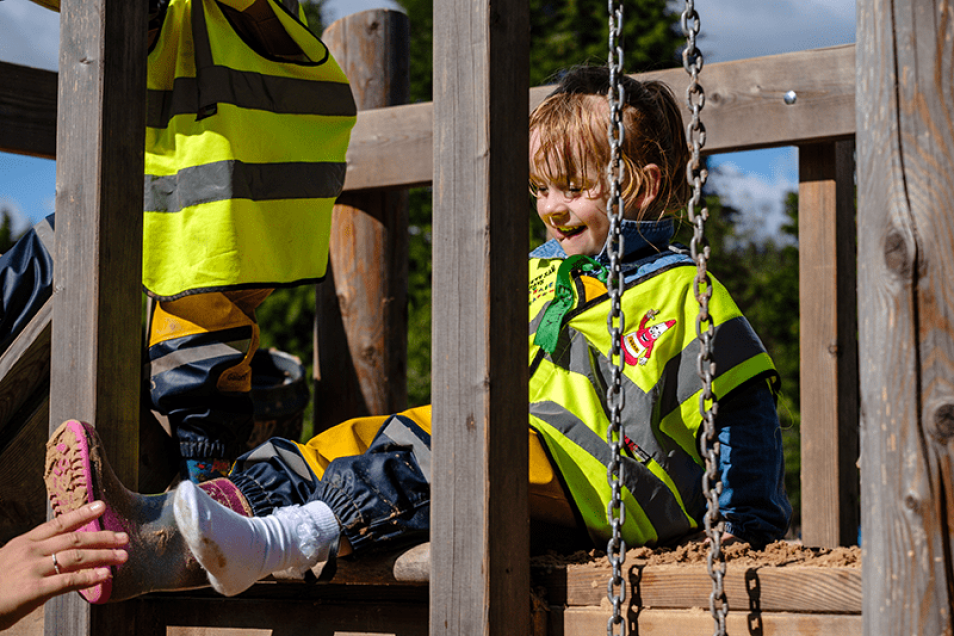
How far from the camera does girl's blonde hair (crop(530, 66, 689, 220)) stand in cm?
271

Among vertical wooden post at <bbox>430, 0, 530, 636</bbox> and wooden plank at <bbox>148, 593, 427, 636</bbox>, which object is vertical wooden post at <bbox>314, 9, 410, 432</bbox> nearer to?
wooden plank at <bbox>148, 593, 427, 636</bbox>

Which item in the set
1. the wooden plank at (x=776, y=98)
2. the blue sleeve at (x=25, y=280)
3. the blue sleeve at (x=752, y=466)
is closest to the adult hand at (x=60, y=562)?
the blue sleeve at (x=25, y=280)

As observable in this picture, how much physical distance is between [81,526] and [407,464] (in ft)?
2.13

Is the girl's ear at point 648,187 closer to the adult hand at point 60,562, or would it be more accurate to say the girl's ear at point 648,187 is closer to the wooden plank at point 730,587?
the wooden plank at point 730,587

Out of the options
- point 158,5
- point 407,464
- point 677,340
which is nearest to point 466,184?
point 407,464

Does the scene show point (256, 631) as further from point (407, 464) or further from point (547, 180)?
point (547, 180)

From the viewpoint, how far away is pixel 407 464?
203 cm

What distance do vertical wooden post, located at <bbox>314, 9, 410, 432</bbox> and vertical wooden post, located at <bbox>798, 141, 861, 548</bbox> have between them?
65.0 inches

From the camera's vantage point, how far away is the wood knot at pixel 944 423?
1361 mm

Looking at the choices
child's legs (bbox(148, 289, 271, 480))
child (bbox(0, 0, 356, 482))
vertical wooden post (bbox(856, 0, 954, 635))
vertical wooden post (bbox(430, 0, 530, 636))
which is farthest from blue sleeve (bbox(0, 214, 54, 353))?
vertical wooden post (bbox(856, 0, 954, 635))

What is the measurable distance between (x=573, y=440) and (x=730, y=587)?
580 millimetres

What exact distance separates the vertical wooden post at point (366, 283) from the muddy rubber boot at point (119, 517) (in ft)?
6.81

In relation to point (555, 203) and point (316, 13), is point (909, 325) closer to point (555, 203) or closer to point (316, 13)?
point (555, 203)

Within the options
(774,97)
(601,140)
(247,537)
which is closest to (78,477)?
(247,537)
